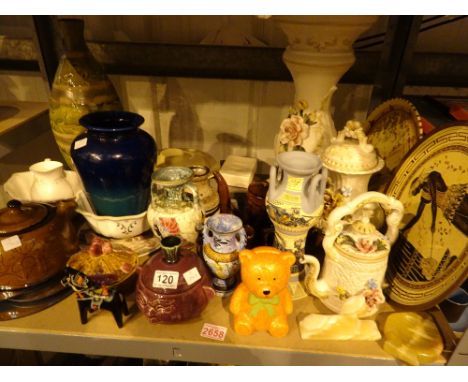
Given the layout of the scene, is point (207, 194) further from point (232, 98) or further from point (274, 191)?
point (232, 98)

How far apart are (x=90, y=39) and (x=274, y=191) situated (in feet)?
2.86

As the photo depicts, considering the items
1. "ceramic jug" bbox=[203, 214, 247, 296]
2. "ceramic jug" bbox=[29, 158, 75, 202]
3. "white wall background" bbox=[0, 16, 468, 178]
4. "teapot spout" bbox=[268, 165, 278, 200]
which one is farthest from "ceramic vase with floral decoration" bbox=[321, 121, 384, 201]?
"ceramic jug" bbox=[29, 158, 75, 202]

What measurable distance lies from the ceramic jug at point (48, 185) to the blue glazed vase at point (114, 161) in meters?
0.11

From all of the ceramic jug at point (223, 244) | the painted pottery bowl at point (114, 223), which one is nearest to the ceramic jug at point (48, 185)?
the painted pottery bowl at point (114, 223)

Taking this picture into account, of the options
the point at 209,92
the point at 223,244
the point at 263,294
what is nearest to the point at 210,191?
the point at 223,244

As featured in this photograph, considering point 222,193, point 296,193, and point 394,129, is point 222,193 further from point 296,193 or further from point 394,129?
point 394,129

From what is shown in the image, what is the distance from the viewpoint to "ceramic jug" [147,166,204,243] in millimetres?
736

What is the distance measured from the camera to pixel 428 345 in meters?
0.65

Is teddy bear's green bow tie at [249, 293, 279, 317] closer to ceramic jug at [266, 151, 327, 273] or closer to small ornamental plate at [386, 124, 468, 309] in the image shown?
ceramic jug at [266, 151, 327, 273]

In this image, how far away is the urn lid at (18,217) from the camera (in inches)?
27.3

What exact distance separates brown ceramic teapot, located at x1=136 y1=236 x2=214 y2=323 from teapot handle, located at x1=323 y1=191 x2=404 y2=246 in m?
0.26

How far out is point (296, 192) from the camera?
68 centimetres

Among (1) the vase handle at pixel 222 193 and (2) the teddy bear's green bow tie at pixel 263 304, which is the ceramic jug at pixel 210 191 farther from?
(2) the teddy bear's green bow tie at pixel 263 304
